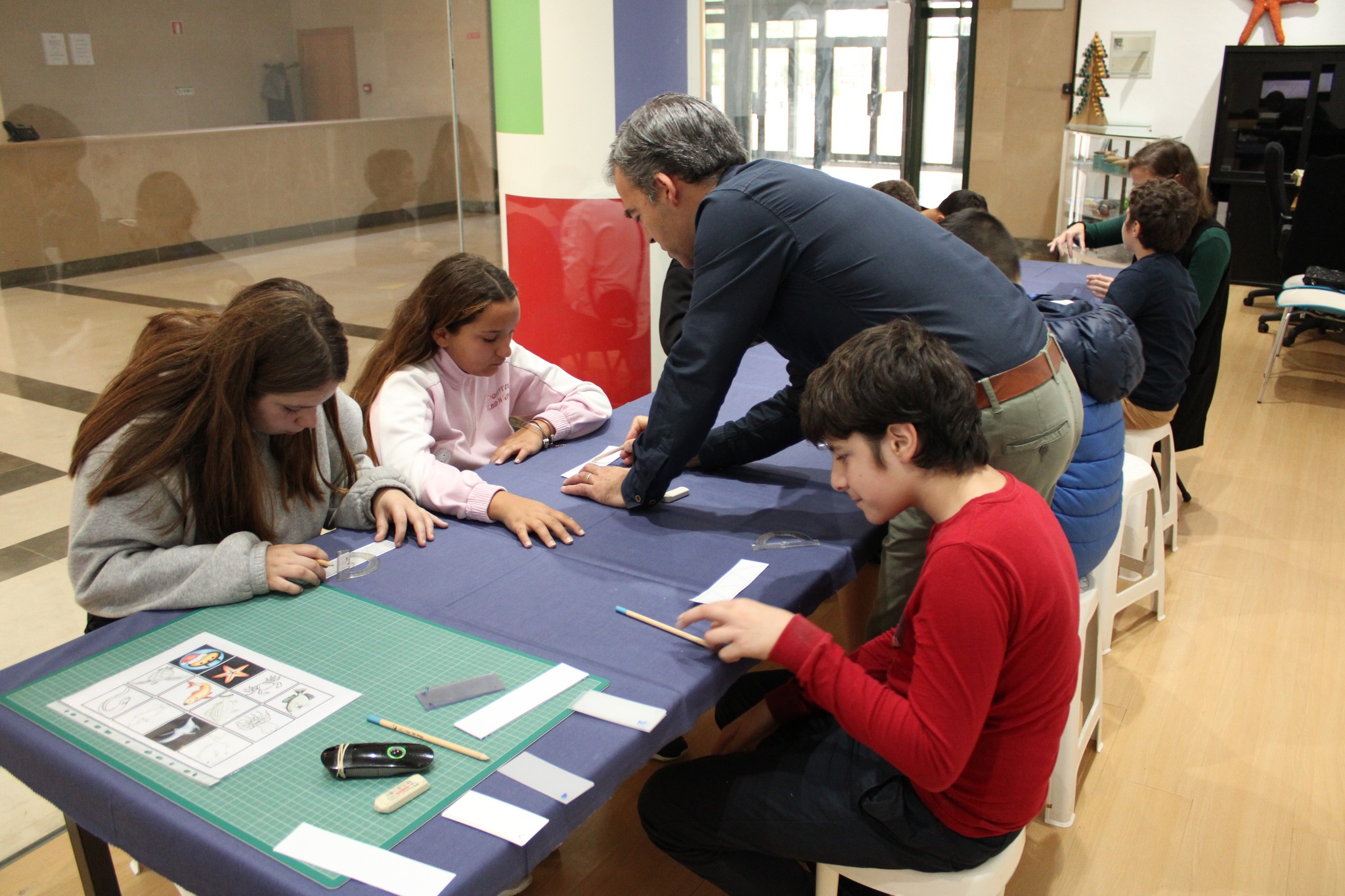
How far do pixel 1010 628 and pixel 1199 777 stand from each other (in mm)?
1488

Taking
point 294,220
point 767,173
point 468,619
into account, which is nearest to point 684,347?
point 767,173

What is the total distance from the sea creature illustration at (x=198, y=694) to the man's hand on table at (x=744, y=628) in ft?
2.15

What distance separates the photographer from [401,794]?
3.55ft

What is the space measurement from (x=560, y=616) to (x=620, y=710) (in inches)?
10.8

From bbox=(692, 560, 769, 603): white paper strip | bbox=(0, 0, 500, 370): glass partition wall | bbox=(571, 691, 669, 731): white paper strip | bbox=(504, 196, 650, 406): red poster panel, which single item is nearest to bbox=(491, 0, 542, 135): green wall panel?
bbox=(504, 196, 650, 406): red poster panel

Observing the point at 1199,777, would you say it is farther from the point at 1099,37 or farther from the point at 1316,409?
the point at 1099,37

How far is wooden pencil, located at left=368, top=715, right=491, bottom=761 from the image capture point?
116 centimetres

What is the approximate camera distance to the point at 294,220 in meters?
3.42

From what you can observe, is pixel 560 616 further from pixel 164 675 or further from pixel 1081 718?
pixel 1081 718

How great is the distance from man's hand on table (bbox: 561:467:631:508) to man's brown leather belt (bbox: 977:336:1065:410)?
2.17 ft

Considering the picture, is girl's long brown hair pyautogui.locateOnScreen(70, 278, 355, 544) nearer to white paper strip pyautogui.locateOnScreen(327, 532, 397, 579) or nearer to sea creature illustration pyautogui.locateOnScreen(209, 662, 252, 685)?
white paper strip pyautogui.locateOnScreen(327, 532, 397, 579)

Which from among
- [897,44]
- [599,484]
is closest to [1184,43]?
[897,44]

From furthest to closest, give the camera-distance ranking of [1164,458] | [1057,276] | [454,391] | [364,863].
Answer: [1057,276]
[1164,458]
[454,391]
[364,863]

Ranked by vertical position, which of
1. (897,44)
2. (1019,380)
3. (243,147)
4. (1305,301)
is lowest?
(1305,301)
